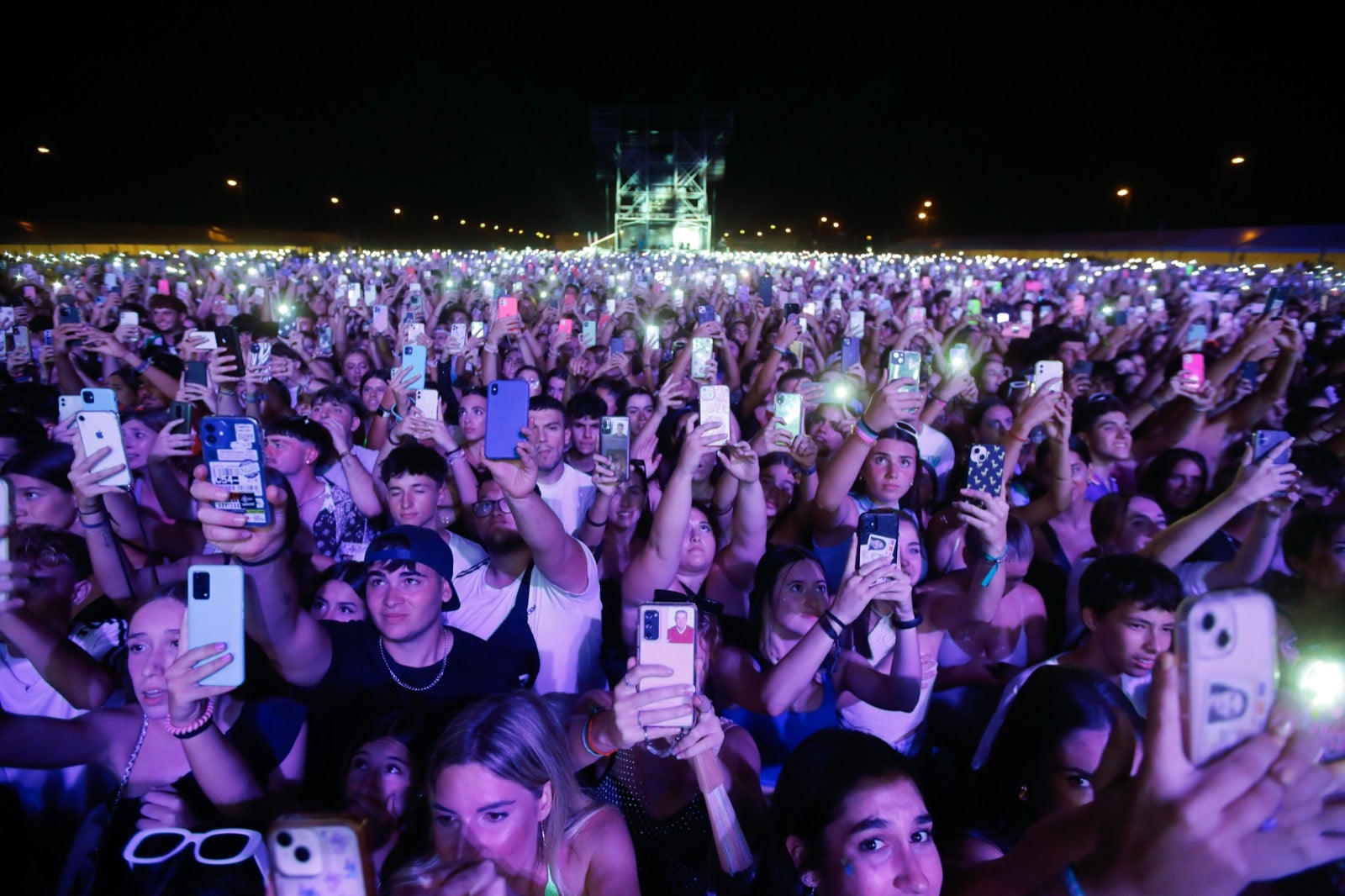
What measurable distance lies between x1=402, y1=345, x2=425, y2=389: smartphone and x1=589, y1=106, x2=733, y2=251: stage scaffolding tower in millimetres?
42849

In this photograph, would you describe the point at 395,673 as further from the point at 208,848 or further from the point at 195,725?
the point at 208,848

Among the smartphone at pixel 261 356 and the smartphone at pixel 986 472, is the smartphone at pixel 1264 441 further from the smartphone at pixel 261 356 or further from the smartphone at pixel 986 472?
the smartphone at pixel 261 356

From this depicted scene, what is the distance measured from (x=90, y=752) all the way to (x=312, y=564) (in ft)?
5.37

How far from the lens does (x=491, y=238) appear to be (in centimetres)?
8519

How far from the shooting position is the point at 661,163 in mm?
47562

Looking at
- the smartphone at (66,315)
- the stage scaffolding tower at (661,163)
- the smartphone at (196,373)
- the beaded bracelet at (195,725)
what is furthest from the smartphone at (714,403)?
the stage scaffolding tower at (661,163)

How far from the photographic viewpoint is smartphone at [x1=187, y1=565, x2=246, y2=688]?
1.97 m

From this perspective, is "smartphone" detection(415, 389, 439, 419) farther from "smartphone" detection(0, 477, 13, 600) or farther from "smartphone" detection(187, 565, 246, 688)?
"smartphone" detection(187, 565, 246, 688)

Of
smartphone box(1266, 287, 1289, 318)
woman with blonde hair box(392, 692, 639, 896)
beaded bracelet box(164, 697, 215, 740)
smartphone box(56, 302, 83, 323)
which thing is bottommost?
woman with blonde hair box(392, 692, 639, 896)

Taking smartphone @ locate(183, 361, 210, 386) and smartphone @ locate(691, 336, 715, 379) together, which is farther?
smartphone @ locate(691, 336, 715, 379)

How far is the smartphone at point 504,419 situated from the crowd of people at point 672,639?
1 centimetres

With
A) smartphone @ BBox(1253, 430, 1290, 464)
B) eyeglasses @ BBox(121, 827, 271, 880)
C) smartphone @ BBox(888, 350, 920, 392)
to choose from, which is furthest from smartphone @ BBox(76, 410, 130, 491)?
smartphone @ BBox(1253, 430, 1290, 464)

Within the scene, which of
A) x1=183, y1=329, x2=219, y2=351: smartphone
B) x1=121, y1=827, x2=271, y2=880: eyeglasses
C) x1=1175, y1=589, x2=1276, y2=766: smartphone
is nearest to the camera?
x1=1175, y1=589, x2=1276, y2=766: smartphone

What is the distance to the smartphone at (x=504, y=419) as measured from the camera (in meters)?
2.82
